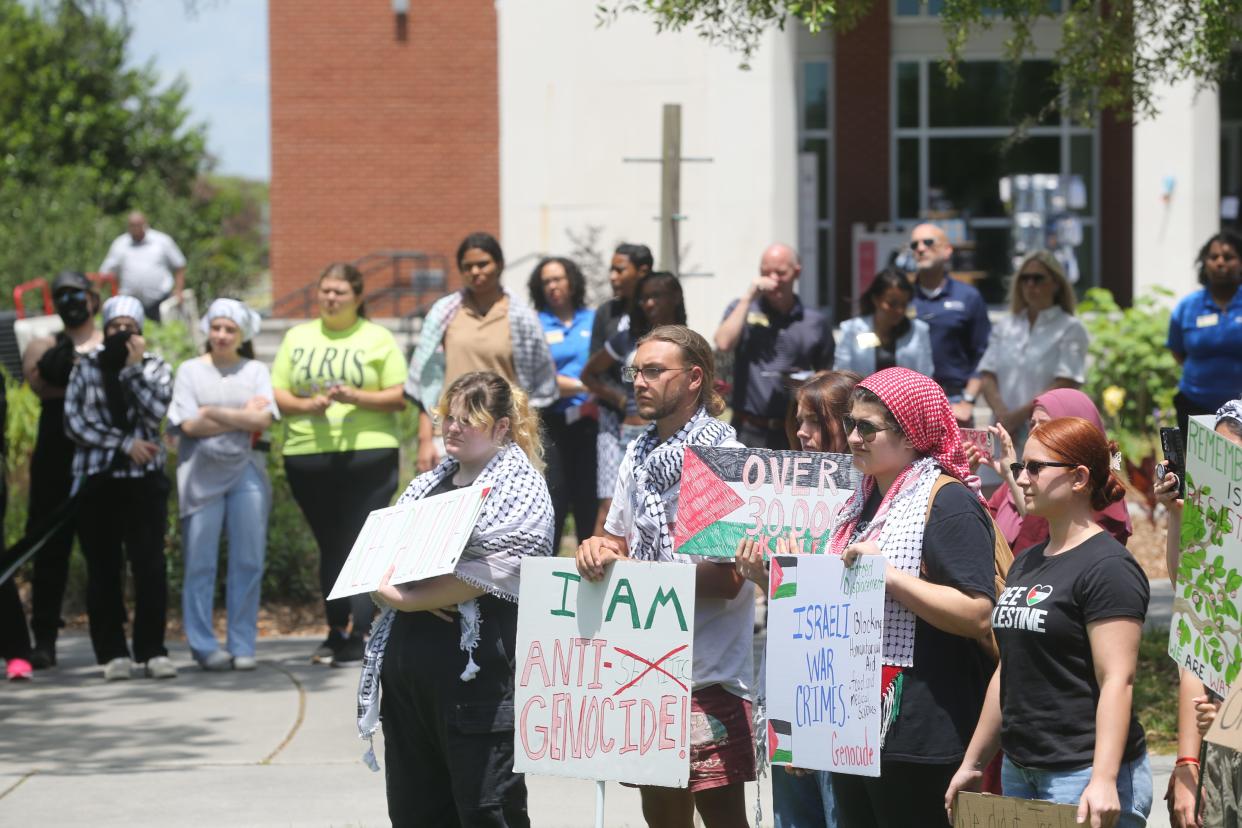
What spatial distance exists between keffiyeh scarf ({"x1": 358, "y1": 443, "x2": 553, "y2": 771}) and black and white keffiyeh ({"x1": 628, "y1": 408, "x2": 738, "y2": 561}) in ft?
0.98

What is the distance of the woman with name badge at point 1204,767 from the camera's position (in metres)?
4.04

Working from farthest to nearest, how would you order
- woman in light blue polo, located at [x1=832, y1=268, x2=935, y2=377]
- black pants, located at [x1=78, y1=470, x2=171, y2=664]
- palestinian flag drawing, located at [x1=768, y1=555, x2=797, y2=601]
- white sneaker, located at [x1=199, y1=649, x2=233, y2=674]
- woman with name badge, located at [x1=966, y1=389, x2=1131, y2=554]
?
1. white sneaker, located at [x1=199, y1=649, x2=233, y2=674]
2. black pants, located at [x1=78, y1=470, x2=171, y2=664]
3. woman in light blue polo, located at [x1=832, y1=268, x2=935, y2=377]
4. woman with name badge, located at [x1=966, y1=389, x2=1131, y2=554]
5. palestinian flag drawing, located at [x1=768, y1=555, x2=797, y2=601]

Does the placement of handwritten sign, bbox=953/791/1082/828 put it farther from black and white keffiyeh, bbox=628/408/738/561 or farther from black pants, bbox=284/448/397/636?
black pants, bbox=284/448/397/636

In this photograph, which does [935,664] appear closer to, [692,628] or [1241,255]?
[692,628]

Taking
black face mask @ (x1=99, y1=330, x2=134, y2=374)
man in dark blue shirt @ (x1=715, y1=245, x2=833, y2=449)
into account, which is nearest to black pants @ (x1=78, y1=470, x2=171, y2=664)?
black face mask @ (x1=99, y1=330, x2=134, y2=374)

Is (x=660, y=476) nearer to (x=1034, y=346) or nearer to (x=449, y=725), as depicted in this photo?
(x=449, y=725)

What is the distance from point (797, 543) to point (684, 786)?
0.75 m

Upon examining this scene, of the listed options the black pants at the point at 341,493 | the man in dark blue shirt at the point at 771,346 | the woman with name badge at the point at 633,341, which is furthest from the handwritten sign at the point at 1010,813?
the black pants at the point at 341,493

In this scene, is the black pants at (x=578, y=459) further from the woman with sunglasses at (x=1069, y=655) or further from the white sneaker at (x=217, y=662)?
the woman with sunglasses at (x=1069, y=655)

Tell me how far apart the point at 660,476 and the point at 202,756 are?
349 centimetres

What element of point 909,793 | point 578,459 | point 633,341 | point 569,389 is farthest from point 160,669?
point 909,793

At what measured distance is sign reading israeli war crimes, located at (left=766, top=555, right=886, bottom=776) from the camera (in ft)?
13.9

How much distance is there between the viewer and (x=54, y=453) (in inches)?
365

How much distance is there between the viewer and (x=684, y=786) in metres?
4.56
